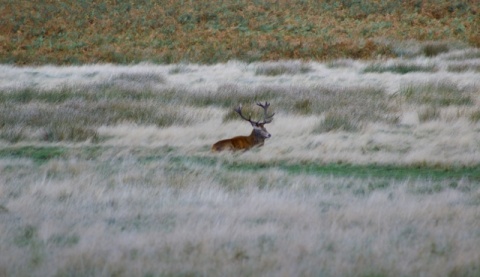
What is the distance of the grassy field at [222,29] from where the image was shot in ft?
89.7

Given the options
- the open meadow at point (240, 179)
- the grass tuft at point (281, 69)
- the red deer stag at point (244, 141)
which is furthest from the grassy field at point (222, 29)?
the red deer stag at point (244, 141)

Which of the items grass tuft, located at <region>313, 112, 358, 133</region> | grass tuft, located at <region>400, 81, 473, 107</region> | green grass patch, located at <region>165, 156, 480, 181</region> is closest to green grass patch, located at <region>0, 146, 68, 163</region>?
green grass patch, located at <region>165, 156, 480, 181</region>

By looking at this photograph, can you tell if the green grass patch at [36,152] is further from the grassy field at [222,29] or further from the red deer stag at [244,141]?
the grassy field at [222,29]

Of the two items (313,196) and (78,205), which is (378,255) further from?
(78,205)

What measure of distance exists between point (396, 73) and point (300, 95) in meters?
5.14

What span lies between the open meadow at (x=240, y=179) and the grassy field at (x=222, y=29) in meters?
7.99

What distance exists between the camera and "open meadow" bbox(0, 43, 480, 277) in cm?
563

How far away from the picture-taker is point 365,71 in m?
21.3

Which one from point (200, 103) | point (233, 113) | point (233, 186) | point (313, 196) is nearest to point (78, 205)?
point (233, 186)

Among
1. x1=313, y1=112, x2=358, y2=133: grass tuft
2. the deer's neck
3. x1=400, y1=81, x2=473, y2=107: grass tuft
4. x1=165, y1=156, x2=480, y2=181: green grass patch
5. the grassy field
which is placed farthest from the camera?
the grassy field

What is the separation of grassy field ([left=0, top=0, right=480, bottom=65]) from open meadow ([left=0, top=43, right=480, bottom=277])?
7988 millimetres

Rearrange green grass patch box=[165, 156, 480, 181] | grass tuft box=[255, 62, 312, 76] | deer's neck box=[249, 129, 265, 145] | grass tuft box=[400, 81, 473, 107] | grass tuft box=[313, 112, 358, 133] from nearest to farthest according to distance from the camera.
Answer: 1. green grass patch box=[165, 156, 480, 181]
2. deer's neck box=[249, 129, 265, 145]
3. grass tuft box=[313, 112, 358, 133]
4. grass tuft box=[400, 81, 473, 107]
5. grass tuft box=[255, 62, 312, 76]

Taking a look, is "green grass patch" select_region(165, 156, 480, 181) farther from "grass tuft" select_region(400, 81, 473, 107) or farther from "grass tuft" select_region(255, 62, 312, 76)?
"grass tuft" select_region(255, 62, 312, 76)

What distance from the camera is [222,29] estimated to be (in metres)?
34.8
